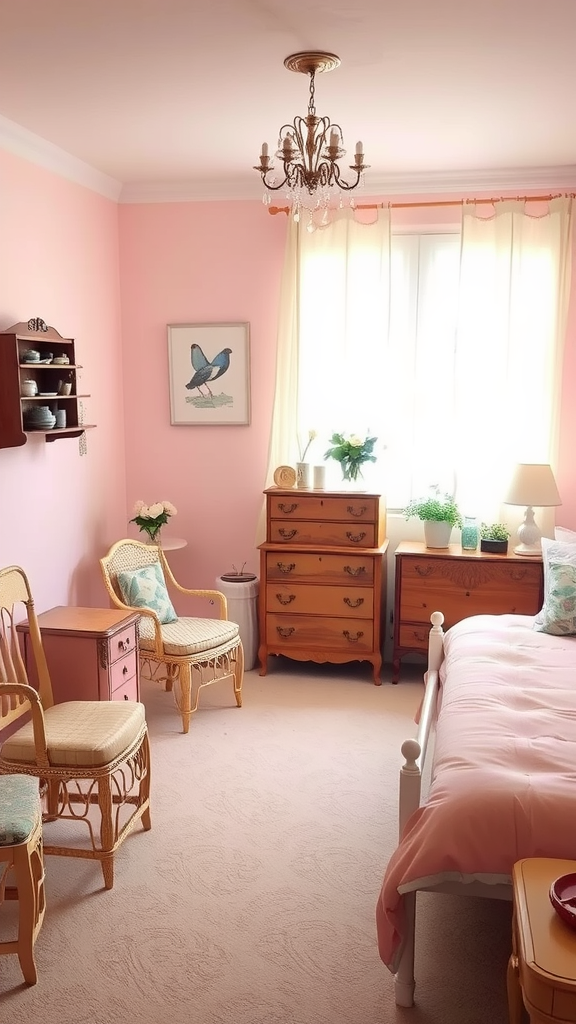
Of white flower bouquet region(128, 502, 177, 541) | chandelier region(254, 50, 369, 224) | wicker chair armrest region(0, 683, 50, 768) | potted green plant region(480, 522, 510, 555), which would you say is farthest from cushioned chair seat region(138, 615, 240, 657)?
chandelier region(254, 50, 369, 224)

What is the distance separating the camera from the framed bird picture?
538 cm

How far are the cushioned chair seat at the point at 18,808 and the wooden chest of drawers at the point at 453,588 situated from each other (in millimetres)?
2687

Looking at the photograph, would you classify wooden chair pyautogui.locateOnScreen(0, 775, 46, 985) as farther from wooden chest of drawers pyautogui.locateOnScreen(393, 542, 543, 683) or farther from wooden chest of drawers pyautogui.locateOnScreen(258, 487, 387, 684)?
wooden chest of drawers pyautogui.locateOnScreen(393, 542, 543, 683)

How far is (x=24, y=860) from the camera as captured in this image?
2496mm

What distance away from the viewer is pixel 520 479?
474 cm

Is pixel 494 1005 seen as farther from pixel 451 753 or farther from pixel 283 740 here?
pixel 283 740

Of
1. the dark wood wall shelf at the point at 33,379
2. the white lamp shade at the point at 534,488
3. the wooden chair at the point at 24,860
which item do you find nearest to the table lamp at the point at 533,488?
the white lamp shade at the point at 534,488

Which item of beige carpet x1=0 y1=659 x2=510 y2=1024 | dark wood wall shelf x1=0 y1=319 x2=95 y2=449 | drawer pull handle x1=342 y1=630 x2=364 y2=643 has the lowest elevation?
beige carpet x1=0 y1=659 x2=510 y2=1024

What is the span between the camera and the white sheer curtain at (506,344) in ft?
16.1

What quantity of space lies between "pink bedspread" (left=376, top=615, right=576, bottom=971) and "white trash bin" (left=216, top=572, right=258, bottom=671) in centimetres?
227

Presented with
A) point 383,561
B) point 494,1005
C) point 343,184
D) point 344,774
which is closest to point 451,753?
point 494,1005

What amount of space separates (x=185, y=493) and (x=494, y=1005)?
148 inches

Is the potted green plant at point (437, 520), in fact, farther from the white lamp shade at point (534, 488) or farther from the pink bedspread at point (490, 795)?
the pink bedspread at point (490, 795)

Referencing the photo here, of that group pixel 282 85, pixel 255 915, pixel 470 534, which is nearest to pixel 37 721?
pixel 255 915
